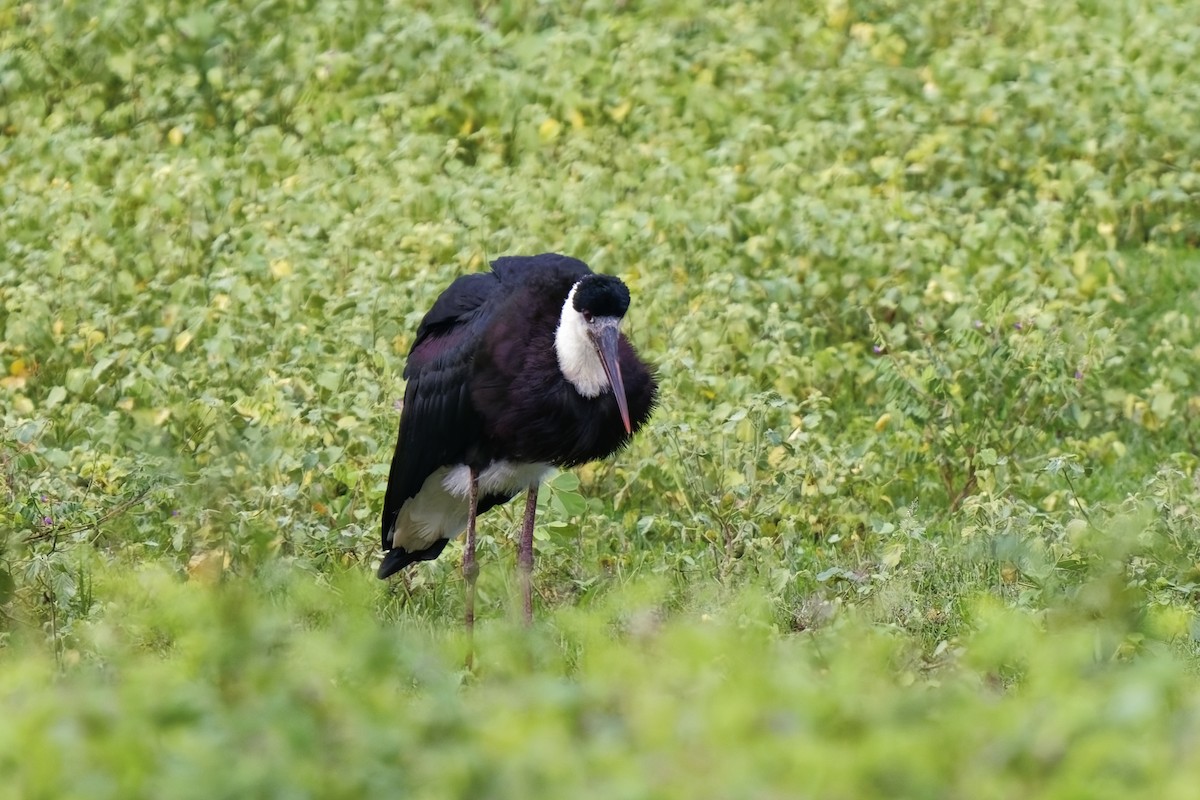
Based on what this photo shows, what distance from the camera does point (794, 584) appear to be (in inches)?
214

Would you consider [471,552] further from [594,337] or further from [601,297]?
[601,297]

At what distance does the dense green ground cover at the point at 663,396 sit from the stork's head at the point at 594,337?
55 centimetres

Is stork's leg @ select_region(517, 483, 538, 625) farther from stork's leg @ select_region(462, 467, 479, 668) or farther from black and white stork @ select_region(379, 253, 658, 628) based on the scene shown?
stork's leg @ select_region(462, 467, 479, 668)

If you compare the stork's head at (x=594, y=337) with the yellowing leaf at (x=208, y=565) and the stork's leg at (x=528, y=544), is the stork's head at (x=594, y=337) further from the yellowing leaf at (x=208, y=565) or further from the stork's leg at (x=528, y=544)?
the yellowing leaf at (x=208, y=565)

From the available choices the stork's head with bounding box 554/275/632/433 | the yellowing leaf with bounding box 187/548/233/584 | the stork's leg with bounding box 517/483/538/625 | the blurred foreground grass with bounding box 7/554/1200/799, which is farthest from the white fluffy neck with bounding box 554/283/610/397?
the blurred foreground grass with bounding box 7/554/1200/799

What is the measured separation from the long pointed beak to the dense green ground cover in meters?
0.51

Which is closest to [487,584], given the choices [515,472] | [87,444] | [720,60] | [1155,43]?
[515,472]

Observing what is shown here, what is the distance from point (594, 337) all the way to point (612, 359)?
0.27 feet

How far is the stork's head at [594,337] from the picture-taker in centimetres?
522

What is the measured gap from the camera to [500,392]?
17.5 feet

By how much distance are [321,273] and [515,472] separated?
2.14 metres

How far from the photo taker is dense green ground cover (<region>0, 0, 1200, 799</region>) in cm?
267

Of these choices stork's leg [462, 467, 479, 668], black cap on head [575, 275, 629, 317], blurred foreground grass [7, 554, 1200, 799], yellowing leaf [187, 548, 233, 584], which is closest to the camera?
blurred foreground grass [7, 554, 1200, 799]

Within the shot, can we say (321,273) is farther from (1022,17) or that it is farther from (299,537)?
(1022,17)
